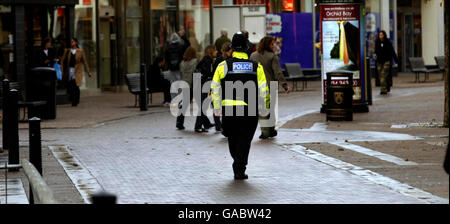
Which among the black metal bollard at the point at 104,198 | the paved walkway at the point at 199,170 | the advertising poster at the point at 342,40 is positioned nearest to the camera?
the black metal bollard at the point at 104,198

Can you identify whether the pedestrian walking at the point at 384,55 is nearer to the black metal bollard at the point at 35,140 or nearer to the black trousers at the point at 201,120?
the black trousers at the point at 201,120

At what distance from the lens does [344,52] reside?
2103 cm

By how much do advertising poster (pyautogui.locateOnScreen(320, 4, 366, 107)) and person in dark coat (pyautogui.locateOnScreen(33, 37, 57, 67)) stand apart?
7.85m

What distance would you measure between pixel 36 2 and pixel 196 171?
593 inches

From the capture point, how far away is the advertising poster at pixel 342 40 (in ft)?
68.5

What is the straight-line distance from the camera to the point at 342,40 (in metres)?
21.0

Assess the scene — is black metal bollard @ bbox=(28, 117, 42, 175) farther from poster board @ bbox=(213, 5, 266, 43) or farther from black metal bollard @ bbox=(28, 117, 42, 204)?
poster board @ bbox=(213, 5, 266, 43)

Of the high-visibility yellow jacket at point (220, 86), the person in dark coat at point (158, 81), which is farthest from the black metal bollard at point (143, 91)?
the high-visibility yellow jacket at point (220, 86)

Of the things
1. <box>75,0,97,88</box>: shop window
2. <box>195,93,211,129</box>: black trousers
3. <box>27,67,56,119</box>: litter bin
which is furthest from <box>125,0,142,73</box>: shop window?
<box>195,93,211,129</box>: black trousers

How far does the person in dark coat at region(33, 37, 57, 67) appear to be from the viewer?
25.0 metres

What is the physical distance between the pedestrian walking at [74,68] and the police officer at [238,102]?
48.4 feet

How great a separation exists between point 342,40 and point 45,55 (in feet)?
27.3

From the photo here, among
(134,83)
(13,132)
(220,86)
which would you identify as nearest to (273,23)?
(134,83)
